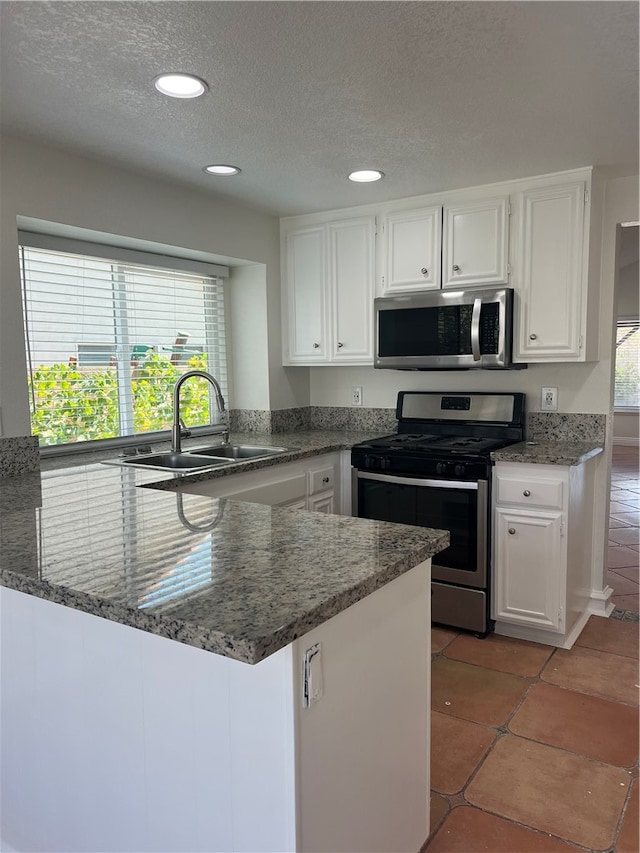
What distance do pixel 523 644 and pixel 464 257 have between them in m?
1.95

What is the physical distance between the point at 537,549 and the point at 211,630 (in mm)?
2229

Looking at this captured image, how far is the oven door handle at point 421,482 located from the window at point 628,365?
23.4 feet

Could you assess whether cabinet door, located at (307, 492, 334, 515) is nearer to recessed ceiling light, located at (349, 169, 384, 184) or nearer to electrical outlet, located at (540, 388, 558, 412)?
electrical outlet, located at (540, 388, 558, 412)

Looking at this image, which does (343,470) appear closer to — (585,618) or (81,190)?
(585,618)

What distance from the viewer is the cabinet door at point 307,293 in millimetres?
3693

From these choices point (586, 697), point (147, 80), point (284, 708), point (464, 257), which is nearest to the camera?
point (284, 708)

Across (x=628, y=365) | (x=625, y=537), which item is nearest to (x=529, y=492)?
(x=625, y=537)

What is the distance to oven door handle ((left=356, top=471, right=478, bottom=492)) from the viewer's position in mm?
2938

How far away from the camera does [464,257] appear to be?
318 cm

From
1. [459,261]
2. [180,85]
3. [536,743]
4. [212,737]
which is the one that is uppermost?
[180,85]

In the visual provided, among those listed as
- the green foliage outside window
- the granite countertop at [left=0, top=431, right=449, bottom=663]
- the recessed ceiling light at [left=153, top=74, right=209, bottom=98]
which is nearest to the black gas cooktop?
the green foliage outside window

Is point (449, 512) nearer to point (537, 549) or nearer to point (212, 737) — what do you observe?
point (537, 549)

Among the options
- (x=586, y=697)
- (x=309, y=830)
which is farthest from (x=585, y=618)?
(x=309, y=830)

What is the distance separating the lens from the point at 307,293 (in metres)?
3.76
